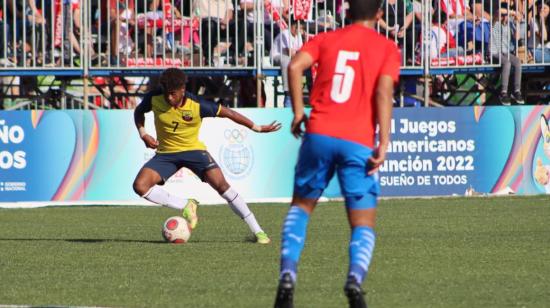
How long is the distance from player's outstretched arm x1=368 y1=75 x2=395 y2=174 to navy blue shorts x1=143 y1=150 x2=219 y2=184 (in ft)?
22.0

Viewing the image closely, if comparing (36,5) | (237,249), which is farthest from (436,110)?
(237,249)

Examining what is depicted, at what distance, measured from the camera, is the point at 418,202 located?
20.7 m

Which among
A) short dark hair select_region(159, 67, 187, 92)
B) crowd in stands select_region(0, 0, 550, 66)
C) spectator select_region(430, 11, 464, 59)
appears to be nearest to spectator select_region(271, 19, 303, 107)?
crowd in stands select_region(0, 0, 550, 66)

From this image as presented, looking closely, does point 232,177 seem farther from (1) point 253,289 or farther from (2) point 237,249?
(1) point 253,289

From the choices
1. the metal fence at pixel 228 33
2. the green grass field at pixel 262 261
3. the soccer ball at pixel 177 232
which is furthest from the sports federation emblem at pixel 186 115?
the metal fence at pixel 228 33

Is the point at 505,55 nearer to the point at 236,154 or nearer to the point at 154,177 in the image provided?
the point at 236,154

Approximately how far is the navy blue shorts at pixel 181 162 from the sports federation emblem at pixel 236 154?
6.86m

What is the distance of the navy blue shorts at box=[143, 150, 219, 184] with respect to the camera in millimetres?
14086

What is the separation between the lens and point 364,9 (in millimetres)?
7637

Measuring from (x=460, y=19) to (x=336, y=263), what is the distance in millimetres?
13128

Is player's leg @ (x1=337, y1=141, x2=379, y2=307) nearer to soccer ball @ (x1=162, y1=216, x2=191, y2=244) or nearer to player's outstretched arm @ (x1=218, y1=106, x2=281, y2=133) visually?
player's outstretched arm @ (x1=218, y1=106, x2=281, y2=133)

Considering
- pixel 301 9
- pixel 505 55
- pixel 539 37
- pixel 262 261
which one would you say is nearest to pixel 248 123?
pixel 262 261

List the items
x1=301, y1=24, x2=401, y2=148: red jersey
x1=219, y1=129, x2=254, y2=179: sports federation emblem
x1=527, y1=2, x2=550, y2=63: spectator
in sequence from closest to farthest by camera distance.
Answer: x1=301, y1=24, x2=401, y2=148: red jersey → x1=219, y1=129, x2=254, y2=179: sports federation emblem → x1=527, y1=2, x2=550, y2=63: spectator

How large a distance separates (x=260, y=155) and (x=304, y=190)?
13.6m
